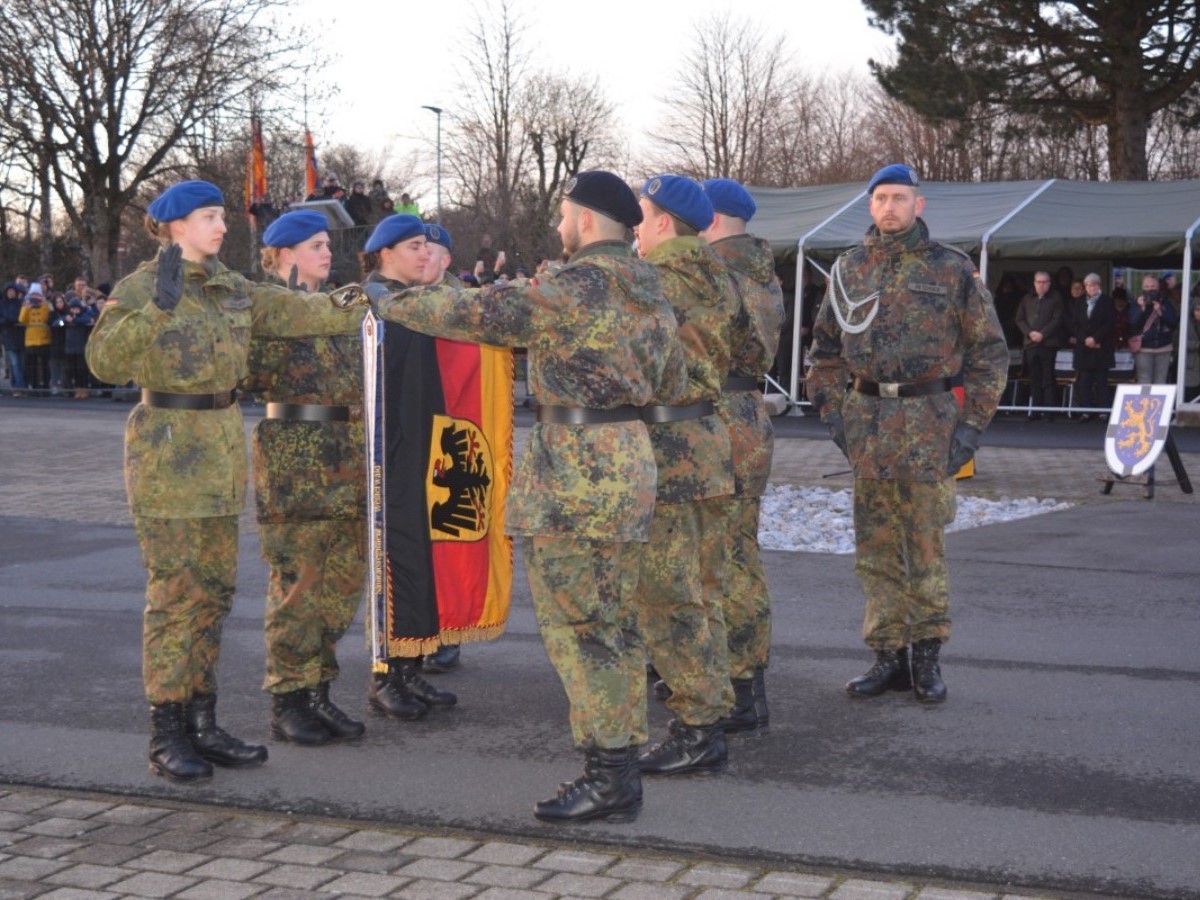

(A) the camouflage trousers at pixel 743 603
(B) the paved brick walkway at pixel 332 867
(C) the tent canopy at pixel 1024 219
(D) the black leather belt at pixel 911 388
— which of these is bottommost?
(B) the paved brick walkway at pixel 332 867

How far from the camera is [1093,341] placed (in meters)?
20.5

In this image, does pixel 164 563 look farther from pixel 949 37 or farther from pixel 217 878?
pixel 949 37

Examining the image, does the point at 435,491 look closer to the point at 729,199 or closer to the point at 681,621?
the point at 681,621

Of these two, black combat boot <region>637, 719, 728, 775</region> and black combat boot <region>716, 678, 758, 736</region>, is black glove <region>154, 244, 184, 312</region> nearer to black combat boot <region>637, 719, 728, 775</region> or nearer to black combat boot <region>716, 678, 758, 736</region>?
black combat boot <region>637, 719, 728, 775</region>

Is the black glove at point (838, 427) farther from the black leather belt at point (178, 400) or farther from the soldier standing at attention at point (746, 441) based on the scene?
the black leather belt at point (178, 400)

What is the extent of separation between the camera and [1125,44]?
28750mm

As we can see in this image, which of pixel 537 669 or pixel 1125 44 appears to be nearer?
pixel 537 669

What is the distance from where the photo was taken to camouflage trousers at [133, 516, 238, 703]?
5.20 m

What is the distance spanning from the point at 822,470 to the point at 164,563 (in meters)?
11.0

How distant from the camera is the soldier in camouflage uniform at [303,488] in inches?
223

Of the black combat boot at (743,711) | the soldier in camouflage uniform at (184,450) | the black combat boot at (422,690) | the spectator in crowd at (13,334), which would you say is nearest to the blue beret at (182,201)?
the soldier in camouflage uniform at (184,450)

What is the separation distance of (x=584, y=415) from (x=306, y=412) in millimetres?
1395

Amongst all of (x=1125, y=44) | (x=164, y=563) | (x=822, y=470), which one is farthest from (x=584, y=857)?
(x=1125, y=44)

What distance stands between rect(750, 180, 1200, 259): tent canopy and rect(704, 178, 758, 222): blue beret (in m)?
14.6
